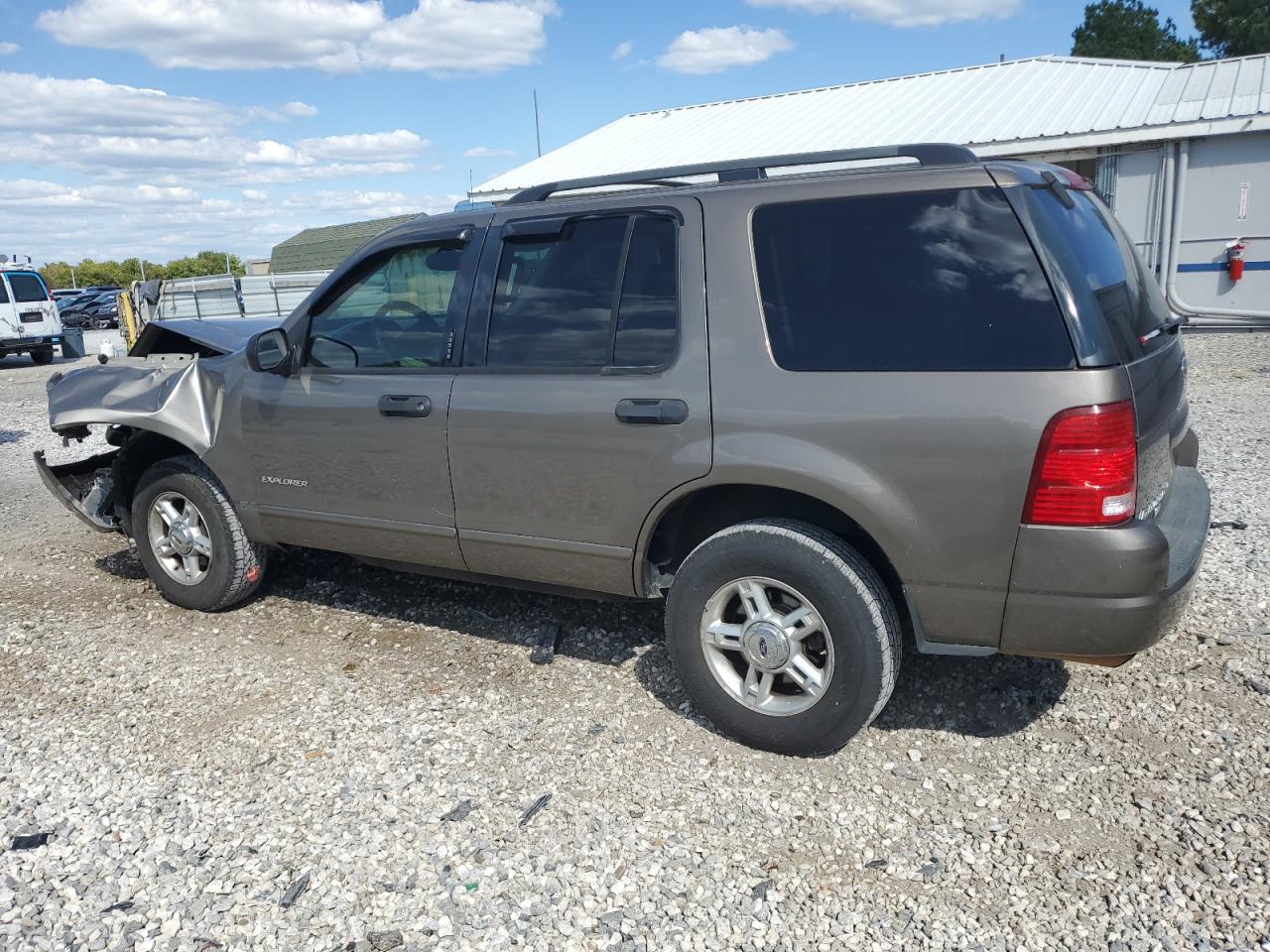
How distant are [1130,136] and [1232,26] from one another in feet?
89.6

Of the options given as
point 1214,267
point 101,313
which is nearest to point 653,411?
point 1214,267

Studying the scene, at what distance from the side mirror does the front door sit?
0.21ft

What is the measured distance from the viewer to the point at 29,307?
2030cm

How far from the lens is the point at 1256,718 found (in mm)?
3455

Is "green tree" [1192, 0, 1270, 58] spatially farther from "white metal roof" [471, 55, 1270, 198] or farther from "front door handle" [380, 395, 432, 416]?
"front door handle" [380, 395, 432, 416]

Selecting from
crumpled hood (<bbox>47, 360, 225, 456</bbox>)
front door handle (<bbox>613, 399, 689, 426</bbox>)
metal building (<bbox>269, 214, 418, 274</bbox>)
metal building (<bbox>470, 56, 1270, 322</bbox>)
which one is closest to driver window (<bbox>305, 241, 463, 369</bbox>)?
crumpled hood (<bbox>47, 360, 225, 456</bbox>)

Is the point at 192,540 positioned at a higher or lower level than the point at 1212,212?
lower

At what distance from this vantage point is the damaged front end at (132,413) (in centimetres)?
470

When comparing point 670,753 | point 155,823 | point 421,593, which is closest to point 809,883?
point 670,753

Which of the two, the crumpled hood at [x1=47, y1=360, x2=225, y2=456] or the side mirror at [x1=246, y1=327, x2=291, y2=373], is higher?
the side mirror at [x1=246, y1=327, x2=291, y2=373]

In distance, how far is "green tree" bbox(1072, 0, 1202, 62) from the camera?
3947 cm

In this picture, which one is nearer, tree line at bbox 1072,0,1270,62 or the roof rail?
the roof rail

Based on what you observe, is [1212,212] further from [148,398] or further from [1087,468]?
[148,398]

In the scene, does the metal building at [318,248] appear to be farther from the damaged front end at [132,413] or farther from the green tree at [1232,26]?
the green tree at [1232,26]
